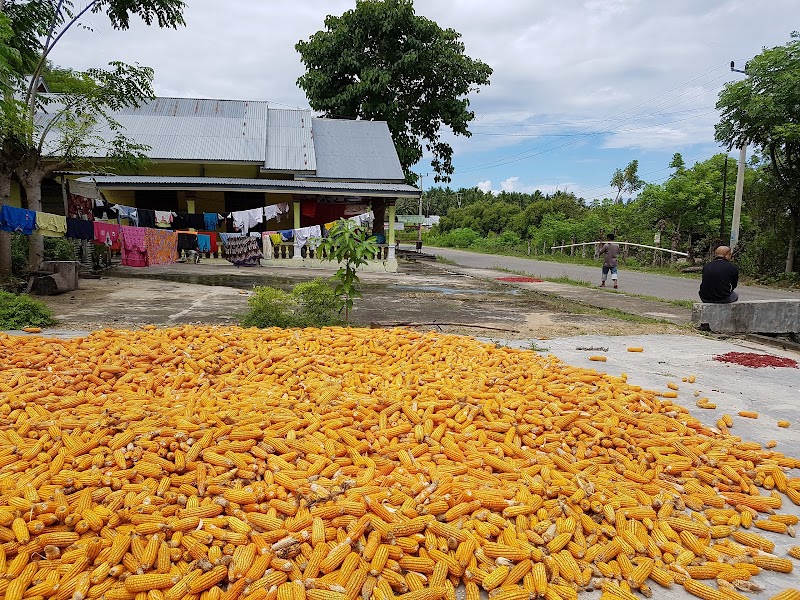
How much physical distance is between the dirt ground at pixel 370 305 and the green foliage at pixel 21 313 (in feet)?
0.88

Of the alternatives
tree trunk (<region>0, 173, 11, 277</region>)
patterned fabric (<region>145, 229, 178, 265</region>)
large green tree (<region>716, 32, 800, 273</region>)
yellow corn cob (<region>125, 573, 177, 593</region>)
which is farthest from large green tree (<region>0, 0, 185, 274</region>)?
large green tree (<region>716, 32, 800, 273</region>)

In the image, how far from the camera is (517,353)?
5.88 m

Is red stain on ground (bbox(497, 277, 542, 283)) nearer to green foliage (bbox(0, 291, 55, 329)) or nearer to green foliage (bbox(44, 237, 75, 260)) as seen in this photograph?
green foliage (bbox(0, 291, 55, 329))

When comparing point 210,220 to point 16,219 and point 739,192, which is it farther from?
point 739,192

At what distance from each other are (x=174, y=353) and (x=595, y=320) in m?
7.72

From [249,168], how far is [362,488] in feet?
71.2

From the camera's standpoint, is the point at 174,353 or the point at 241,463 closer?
the point at 241,463

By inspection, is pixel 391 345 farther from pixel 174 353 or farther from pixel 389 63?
pixel 389 63

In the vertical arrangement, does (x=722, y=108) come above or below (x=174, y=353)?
above

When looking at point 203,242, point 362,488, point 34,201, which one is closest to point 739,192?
point 203,242

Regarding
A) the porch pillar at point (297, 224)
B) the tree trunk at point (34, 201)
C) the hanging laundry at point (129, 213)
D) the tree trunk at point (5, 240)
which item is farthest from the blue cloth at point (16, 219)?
the porch pillar at point (297, 224)

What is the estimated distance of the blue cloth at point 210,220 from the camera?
20078mm

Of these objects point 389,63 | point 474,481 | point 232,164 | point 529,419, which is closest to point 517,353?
point 529,419

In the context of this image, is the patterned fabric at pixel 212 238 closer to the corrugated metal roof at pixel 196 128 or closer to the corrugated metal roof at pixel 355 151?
the corrugated metal roof at pixel 196 128
